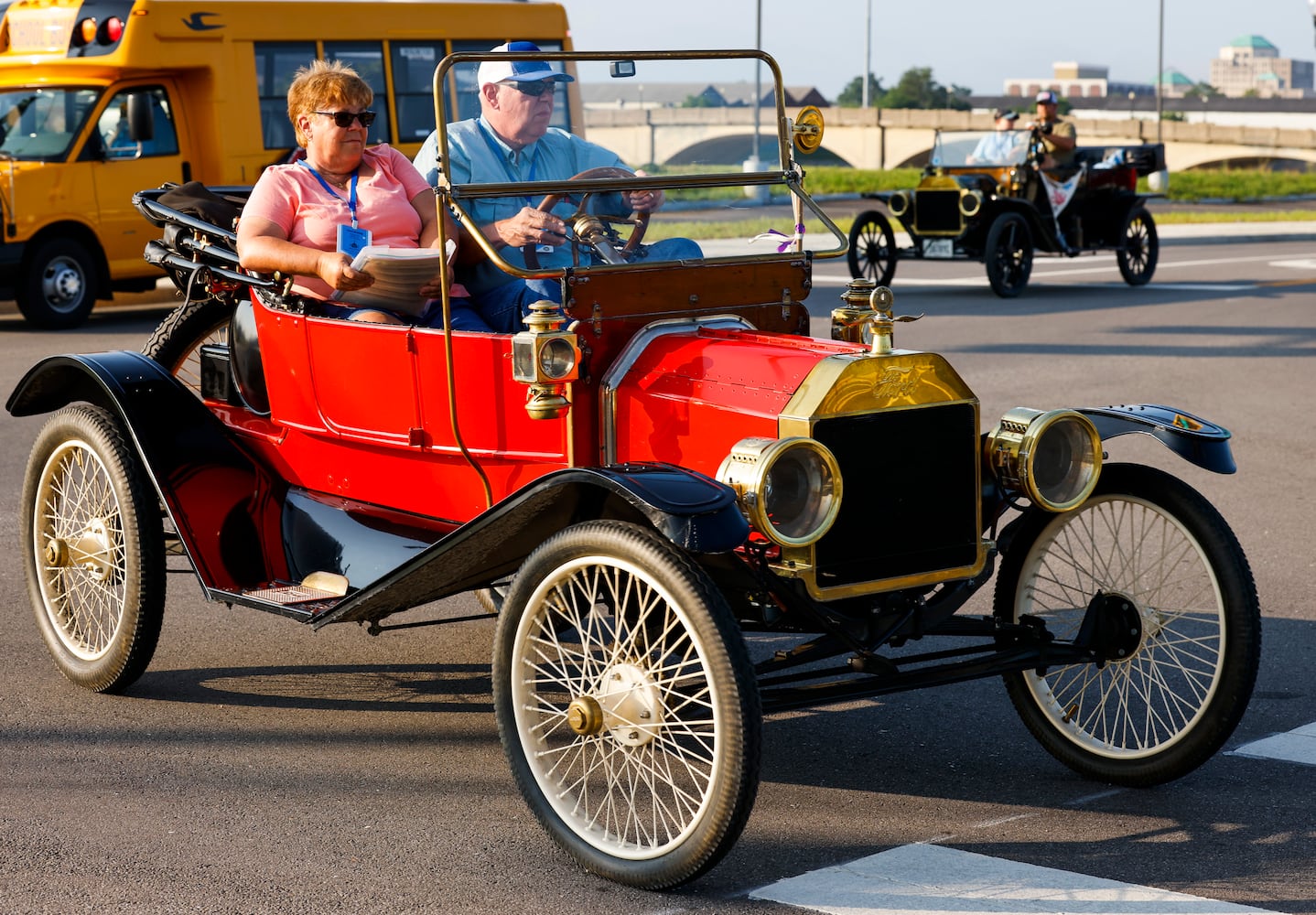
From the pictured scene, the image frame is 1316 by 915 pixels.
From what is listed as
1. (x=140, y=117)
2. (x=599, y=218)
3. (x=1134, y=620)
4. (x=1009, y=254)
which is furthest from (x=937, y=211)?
(x=1134, y=620)

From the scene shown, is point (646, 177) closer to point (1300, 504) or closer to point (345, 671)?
point (345, 671)

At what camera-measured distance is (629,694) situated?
141 inches

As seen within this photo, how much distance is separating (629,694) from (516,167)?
5.33 feet

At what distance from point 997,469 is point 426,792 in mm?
1600

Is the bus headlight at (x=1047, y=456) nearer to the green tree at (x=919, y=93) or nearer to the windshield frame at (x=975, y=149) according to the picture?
the windshield frame at (x=975, y=149)

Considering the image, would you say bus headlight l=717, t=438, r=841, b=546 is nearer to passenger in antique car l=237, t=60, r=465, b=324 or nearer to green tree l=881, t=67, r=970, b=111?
passenger in antique car l=237, t=60, r=465, b=324

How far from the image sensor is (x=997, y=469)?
4.01m

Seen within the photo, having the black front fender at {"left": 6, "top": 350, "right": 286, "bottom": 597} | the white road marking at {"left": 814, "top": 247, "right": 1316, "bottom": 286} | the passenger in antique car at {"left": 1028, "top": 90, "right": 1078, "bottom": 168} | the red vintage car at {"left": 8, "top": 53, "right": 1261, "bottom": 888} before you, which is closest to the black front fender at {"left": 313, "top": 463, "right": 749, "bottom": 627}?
the red vintage car at {"left": 8, "top": 53, "right": 1261, "bottom": 888}

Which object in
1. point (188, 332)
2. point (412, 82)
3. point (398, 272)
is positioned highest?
point (412, 82)

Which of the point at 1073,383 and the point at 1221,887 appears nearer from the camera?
the point at 1221,887

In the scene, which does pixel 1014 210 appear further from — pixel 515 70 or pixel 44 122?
pixel 515 70

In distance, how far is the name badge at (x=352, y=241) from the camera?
4.59 metres

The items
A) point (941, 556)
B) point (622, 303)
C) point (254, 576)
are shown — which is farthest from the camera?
point (254, 576)

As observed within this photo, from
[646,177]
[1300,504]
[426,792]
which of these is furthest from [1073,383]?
[426,792]
